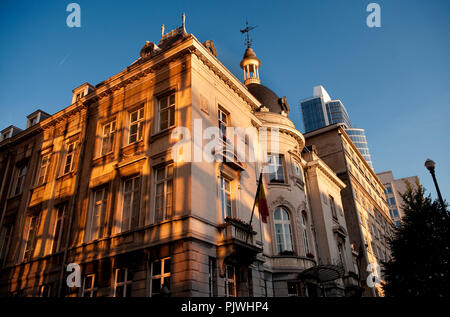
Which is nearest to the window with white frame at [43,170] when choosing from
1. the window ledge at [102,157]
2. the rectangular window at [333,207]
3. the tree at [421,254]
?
the window ledge at [102,157]

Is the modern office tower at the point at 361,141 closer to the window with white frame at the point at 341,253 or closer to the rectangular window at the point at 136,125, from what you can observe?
the window with white frame at the point at 341,253

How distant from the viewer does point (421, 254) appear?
2223 cm

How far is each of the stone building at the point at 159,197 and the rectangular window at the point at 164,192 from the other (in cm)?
5

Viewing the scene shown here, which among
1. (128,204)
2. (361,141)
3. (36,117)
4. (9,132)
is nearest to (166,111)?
(128,204)

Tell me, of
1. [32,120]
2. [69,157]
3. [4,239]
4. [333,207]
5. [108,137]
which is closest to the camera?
[108,137]

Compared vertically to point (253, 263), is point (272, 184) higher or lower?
higher

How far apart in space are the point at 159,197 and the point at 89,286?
5594 millimetres

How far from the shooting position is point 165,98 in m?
20.4

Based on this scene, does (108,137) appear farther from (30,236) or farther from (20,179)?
(20,179)

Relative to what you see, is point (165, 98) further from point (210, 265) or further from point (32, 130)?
point (32, 130)

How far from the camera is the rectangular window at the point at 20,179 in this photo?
2580 centimetres
